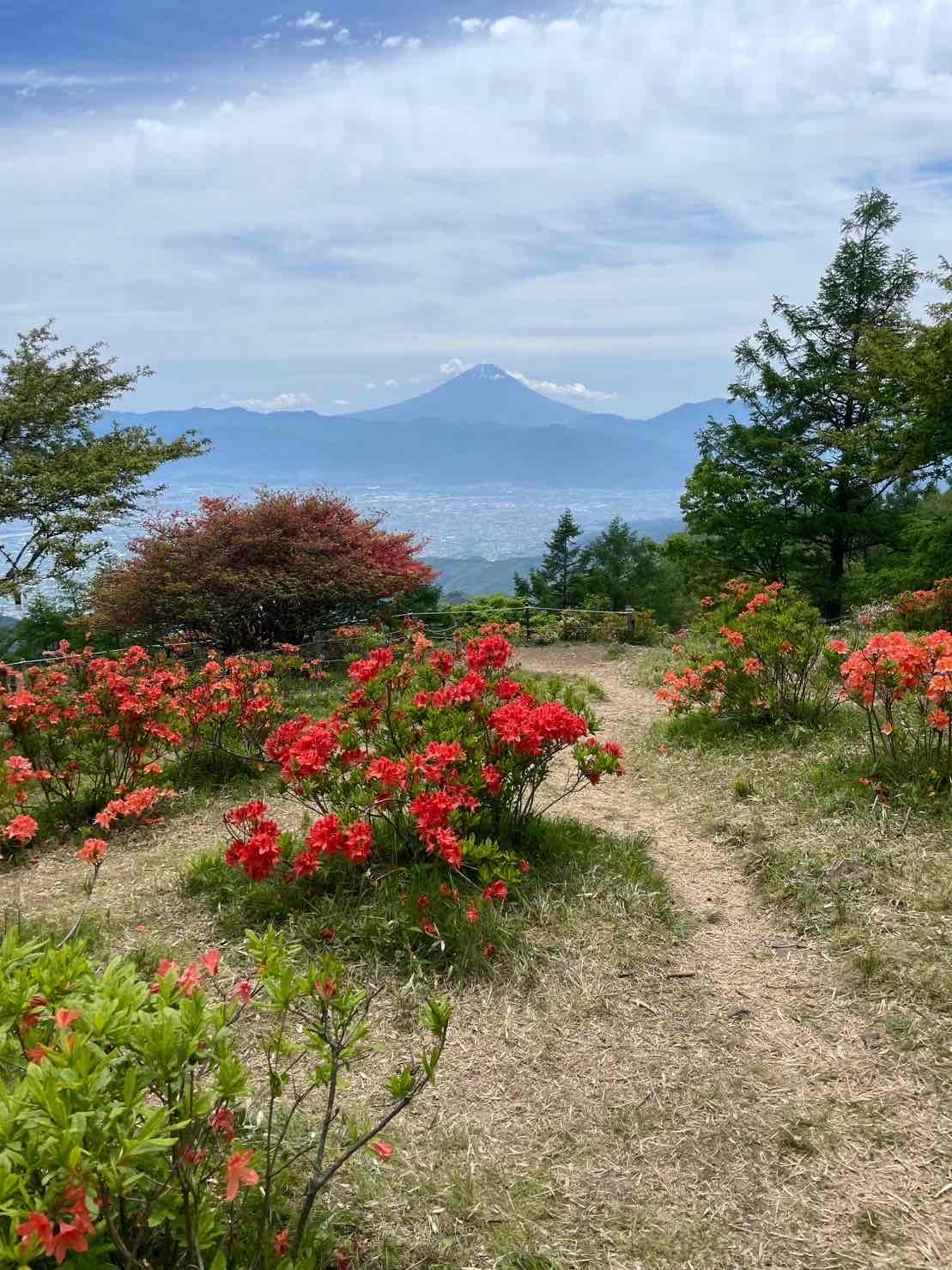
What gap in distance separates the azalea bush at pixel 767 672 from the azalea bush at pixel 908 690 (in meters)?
0.81

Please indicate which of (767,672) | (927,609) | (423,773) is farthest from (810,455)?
(423,773)

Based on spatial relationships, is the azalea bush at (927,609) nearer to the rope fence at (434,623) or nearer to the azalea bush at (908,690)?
the azalea bush at (908,690)

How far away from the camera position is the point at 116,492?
1410cm

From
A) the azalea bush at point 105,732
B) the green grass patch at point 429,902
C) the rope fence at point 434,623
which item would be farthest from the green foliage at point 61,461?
the green grass patch at point 429,902

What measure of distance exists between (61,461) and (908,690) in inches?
533

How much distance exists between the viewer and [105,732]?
5.40m

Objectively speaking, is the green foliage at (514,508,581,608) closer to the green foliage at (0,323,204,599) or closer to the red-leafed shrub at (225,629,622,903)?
the green foliage at (0,323,204,599)

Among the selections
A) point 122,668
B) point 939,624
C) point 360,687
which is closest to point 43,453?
point 122,668

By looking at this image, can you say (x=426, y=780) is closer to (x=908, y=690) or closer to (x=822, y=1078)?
(x=822, y=1078)

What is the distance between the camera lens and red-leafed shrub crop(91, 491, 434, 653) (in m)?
10.4

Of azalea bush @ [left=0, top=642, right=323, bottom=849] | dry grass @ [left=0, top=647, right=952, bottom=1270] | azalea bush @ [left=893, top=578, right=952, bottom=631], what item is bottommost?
dry grass @ [left=0, top=647, right=952, bottom=1270]

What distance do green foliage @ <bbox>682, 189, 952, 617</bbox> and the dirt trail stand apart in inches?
462

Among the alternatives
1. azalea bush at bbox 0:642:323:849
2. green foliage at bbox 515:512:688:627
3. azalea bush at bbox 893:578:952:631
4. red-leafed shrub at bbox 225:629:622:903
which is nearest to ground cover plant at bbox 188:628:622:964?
red-leafed shrub at bbox 225:629:622:903

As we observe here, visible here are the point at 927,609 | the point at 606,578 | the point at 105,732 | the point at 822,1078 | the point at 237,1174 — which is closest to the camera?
the point at 237,1174
